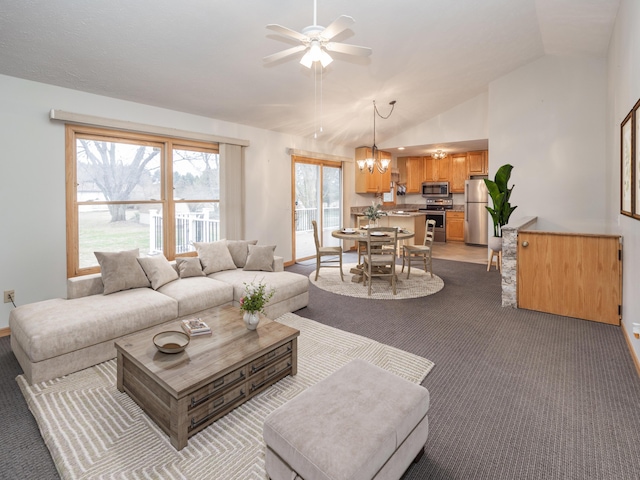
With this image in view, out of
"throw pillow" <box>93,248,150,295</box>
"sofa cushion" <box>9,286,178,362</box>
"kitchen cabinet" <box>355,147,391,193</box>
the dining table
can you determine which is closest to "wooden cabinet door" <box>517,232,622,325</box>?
the dining table

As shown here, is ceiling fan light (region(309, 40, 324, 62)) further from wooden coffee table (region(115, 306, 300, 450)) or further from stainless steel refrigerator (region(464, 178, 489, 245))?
stainless steel refrigerator (region(464, 178, 489, 245))

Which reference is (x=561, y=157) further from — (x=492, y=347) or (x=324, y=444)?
(x=324, y=444)

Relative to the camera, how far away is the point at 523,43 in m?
4.91

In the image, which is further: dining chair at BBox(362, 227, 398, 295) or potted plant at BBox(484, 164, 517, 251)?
potted plant at BBox(484, 164, 517, 251)

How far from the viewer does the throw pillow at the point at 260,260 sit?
14.2ft

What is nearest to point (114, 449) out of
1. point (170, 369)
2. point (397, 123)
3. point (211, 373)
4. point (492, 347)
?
point (170, 369)

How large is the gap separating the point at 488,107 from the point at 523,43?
155cm

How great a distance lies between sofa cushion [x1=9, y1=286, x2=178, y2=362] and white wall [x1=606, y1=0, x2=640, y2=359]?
157 inches

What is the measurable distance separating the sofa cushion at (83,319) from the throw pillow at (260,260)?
1.25m

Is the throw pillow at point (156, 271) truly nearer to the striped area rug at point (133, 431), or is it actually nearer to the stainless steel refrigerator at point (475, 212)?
the striped area rug at point (133, 431)

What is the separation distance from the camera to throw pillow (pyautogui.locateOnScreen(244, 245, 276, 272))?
434 cm

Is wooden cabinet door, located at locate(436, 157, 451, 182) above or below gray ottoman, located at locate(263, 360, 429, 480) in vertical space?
above

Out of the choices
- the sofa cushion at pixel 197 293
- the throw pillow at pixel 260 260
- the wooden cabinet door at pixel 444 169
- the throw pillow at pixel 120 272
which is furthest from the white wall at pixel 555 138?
the throw pillow at pixel 120 272

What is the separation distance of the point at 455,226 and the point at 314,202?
443 centimetres
